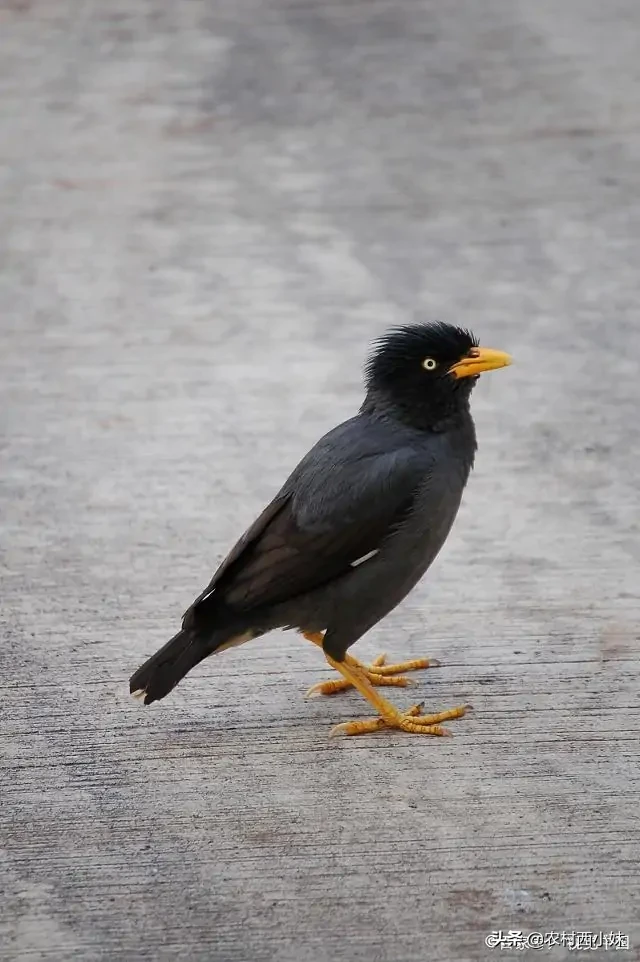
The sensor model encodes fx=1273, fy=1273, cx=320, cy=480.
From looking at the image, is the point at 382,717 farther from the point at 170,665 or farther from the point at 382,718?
the point at 170,665

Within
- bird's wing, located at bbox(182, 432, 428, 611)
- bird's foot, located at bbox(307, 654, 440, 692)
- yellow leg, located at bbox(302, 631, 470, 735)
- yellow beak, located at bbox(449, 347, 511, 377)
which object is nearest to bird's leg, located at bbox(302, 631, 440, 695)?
bird's foot, located at bbox(307, 654, 440, 692)

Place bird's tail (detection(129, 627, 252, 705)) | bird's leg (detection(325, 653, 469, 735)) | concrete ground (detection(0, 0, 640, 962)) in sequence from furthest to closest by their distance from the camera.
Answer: bird's leg (detection(325, 653, 469, 735)), bird's tail (detection(129, 627, 252, 705)), concrete ground (detection(0, 0, 640, 962))

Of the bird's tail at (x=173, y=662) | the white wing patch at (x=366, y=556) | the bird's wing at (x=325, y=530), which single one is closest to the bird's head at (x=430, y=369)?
the bird's wing at (x=325, y=530)

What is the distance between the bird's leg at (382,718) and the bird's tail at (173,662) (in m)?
0.38

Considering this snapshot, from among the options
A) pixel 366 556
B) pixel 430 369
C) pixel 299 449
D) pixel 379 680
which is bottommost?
pixel 299 449

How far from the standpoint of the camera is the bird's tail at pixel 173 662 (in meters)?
3.41

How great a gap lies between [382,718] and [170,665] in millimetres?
655

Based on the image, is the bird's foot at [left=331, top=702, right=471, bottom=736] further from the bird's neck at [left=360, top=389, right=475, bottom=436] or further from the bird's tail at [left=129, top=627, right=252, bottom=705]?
the bird's neck at [left=360, top=389, right=475, bottom=436]

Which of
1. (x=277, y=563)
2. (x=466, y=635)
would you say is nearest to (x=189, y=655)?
(x=277, y=563)

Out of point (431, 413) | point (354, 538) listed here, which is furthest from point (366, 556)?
point (431, 413)

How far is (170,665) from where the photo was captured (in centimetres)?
342

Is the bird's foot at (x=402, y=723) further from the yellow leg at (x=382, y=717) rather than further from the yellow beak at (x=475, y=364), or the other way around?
the yellow beak at (x=475, y=364)

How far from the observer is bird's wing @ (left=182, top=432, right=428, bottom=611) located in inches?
136

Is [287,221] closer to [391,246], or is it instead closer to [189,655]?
[391,246]
